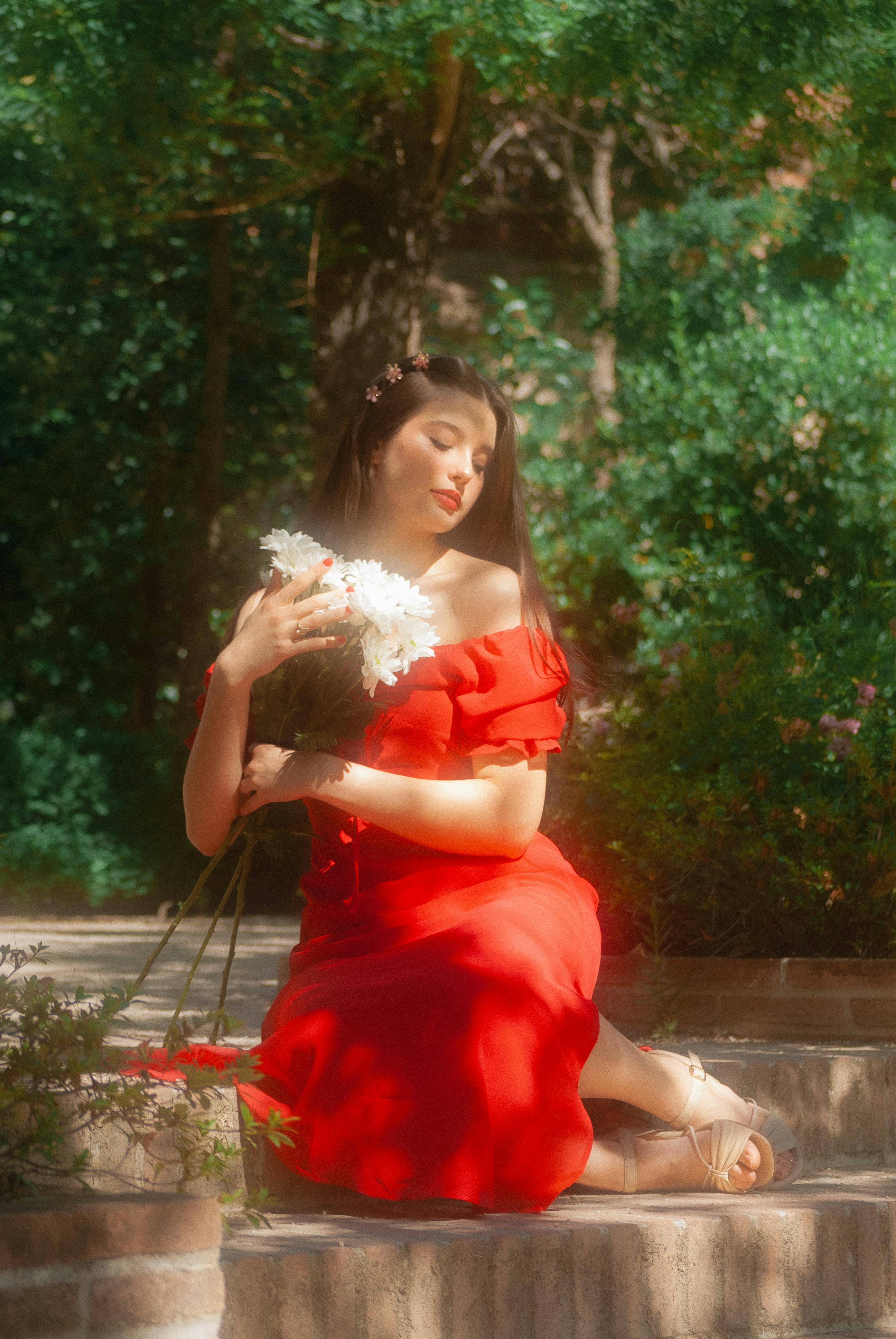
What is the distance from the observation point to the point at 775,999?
4.41 metres

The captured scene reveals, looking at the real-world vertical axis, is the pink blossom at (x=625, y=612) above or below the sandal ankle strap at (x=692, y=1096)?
below

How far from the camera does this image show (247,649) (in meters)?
2.67

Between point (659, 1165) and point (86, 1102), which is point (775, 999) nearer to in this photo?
point (659, 1165)

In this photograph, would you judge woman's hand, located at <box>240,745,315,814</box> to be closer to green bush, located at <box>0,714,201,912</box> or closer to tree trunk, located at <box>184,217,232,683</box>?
green bush, located at <box>0,714,201,912</box>

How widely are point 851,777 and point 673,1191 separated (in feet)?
6.74

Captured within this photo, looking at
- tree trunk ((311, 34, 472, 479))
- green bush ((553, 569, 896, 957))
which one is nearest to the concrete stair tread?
green bush ((553, 569, 896, 957))

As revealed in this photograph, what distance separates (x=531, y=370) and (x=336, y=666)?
759 cm

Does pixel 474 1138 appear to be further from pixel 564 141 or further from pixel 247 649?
pixel 564 141

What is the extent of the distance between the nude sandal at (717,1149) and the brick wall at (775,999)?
128 cm

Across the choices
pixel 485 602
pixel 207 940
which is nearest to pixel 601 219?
pixel 485 602

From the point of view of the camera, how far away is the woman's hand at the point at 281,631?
8.71 feet

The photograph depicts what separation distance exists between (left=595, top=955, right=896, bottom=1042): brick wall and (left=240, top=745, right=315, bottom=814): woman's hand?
6.67ft

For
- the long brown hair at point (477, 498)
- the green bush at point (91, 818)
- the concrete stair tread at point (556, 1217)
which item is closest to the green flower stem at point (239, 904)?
the concrete stair tread at point (556, 1217)

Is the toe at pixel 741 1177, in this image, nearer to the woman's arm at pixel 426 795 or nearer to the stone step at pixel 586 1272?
the stone step at pixel 586 1272
